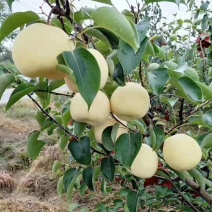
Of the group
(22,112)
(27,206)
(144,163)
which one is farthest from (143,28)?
(22,112)

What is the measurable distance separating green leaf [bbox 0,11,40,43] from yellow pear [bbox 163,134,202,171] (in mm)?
353

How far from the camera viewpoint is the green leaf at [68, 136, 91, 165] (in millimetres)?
833

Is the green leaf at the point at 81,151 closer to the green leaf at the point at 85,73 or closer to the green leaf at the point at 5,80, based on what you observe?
the green leaf at the point at 5,80

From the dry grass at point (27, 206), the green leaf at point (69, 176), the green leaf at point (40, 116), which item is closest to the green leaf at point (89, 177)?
the green leaf at point (69, 176)

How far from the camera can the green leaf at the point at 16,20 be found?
0.52 metres

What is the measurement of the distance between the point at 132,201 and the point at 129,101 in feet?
1.59

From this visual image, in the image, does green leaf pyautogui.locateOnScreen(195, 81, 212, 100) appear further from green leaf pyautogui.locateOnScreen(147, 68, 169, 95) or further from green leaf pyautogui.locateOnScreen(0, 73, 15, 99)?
green leaf pyautogui.locateOnScreen(0, 73, 15, 99)

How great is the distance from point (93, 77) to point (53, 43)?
6cm

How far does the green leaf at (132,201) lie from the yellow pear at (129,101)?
1.42 feet

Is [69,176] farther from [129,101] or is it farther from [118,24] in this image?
[118,24]

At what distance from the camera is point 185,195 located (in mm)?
1147

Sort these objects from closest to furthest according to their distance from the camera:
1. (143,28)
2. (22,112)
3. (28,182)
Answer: (143,28)
(28,182)
(22,112)

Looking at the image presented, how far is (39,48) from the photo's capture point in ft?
1.50

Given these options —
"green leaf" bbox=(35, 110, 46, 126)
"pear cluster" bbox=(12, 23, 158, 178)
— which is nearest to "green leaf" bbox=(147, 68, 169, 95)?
"pear cluster" bbox=(12, 23, 158, 178)
